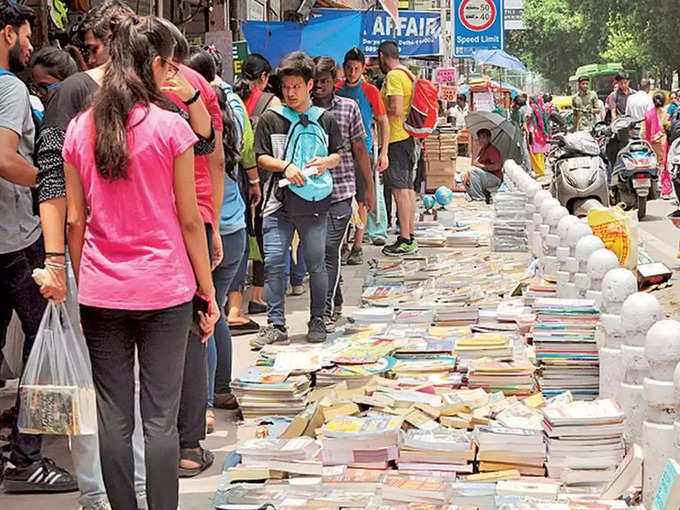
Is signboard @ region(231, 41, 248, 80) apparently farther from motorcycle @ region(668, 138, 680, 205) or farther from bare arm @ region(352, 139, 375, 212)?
motorcycle @ region(668, 138, 680, 205)

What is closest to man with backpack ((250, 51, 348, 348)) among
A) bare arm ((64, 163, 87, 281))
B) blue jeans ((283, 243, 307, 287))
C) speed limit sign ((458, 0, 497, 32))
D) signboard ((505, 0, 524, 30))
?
blue jeans ((283, 243, 307, 287))

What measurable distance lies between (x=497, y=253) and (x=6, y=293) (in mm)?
7684

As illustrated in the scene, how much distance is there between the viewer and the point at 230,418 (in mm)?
6367

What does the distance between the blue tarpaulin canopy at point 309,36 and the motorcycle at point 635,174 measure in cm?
583

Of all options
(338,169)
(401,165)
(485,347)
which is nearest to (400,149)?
(401,165)

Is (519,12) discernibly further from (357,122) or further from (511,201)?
(357,122)

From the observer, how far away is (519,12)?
178 ft

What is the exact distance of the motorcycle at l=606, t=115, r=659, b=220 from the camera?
1666cm

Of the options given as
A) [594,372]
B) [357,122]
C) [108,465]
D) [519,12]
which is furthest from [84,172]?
[519,12]

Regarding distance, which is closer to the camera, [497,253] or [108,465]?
[108,465]

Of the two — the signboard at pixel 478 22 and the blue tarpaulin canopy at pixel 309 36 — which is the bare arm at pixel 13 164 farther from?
the signboard at pixel 478 22

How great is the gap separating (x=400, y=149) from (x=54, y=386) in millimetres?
7958

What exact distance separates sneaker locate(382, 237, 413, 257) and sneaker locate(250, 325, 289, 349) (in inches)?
165

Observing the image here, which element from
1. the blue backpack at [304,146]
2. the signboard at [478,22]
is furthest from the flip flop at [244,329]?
the signboard at [478,22]
